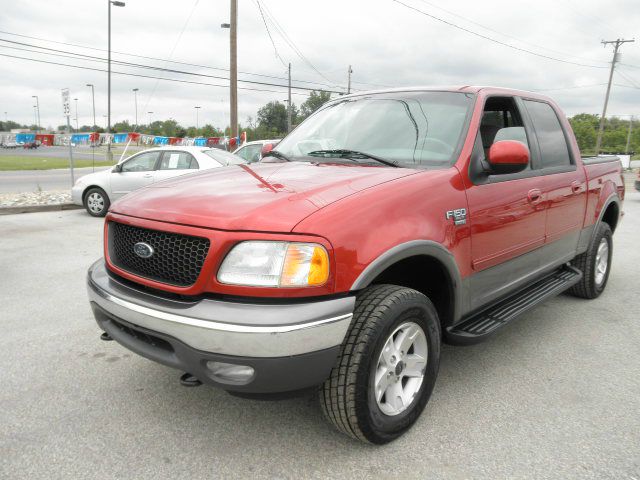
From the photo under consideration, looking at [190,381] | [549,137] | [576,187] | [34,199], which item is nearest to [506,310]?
[576,187]

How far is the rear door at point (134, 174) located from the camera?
10211 mm

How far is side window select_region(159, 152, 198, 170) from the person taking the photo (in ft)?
32.6

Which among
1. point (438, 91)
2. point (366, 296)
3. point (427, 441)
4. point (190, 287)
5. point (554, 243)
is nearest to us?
point (190, 287)

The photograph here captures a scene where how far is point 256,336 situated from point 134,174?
365 inches

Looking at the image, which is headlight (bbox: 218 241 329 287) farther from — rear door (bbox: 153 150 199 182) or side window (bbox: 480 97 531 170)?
rear door (bbox: 153 150 199 182)

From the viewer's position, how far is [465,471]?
7.41 ft

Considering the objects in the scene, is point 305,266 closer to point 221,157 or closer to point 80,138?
point 221,157

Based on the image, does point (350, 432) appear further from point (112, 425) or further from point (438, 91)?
point (438, 91)

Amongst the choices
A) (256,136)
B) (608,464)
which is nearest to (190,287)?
(608,464)

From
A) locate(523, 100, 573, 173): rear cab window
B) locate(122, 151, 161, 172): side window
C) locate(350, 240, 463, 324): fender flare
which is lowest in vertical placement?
locate(350, 240, 463, 324): fender flare

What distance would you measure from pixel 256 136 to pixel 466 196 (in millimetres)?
75941

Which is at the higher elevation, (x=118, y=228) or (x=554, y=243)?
(x=118, y=228)

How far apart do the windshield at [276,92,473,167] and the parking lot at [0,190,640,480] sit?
1452 mm

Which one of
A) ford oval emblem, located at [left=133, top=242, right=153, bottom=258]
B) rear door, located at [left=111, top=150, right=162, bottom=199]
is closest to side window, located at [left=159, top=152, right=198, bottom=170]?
rear door, located at [left=111, top=150, right=162, bottom=199]
